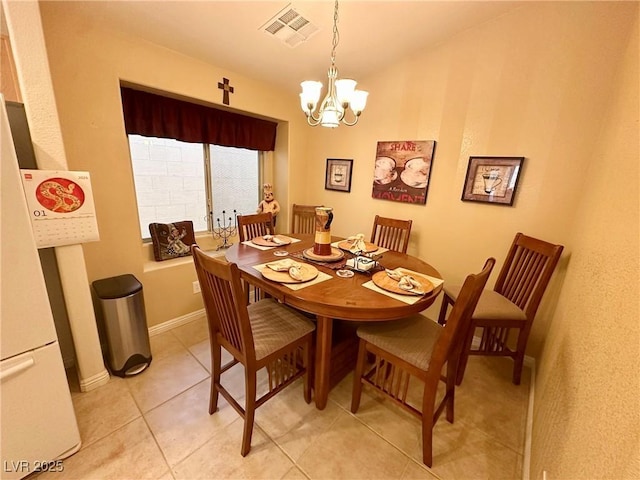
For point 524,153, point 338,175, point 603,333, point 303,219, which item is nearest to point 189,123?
point 303,219

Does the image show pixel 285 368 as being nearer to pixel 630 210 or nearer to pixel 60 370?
pixel 60 370

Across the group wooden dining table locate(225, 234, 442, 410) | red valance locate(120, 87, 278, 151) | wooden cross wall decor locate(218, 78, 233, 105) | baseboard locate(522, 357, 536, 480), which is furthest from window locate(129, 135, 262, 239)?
baseboard locate(522, 357, 536, 480)

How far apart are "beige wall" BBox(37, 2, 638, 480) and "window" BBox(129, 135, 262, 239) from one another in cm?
39

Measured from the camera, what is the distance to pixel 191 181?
251 centimetres

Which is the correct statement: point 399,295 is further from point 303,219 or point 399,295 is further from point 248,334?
point 303,219

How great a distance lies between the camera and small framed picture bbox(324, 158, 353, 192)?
2846 mm

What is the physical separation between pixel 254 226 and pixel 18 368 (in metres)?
1.60

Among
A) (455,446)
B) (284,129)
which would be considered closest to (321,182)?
(284,129)

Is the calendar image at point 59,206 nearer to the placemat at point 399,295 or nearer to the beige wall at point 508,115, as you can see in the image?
the placemat at point 399,295

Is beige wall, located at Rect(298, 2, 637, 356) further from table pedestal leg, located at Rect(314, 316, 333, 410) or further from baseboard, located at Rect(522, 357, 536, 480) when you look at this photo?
table pedestal leg, located at Rect(314, 316, 333, 410)

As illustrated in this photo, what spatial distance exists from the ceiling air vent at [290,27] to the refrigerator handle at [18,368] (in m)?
2.28

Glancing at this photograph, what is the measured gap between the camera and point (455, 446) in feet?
4.42

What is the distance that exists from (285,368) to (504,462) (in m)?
1.24

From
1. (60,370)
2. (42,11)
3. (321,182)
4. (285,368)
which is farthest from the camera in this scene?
(321,182)
